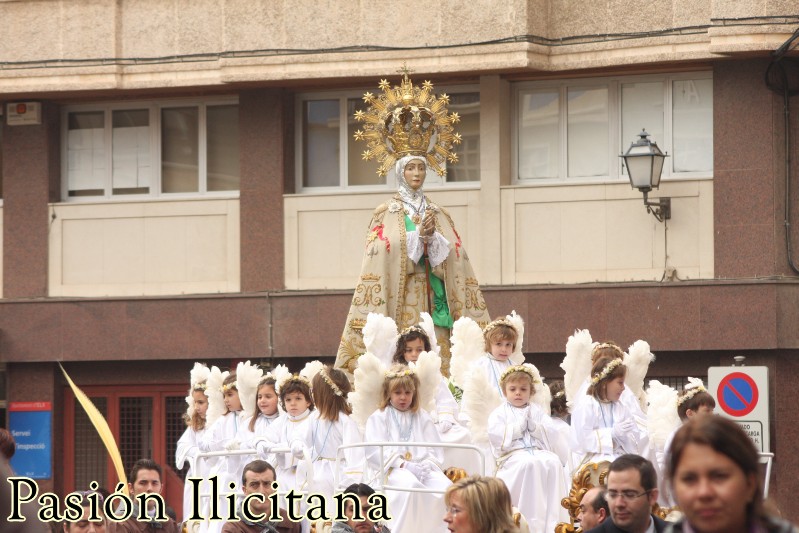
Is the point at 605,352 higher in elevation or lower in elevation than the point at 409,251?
lower

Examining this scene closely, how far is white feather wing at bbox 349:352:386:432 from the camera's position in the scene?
13258mm

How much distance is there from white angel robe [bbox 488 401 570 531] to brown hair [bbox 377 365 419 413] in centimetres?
59

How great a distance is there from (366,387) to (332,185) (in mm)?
11595

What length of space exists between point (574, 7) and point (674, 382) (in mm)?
4674

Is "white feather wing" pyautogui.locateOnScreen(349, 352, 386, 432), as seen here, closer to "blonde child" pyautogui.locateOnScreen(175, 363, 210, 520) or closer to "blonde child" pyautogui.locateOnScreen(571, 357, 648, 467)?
"blonde child" pyautogui.locateOnScreen(571, 357, 648, 467)

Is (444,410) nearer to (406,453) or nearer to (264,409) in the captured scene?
(406,453)

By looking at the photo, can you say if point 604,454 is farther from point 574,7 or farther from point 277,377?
point 574,7

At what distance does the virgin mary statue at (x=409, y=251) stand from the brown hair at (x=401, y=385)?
9.81 ft

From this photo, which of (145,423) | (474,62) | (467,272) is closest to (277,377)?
(467,272)

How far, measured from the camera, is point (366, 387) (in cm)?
1331

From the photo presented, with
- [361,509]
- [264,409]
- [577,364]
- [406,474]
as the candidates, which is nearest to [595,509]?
[361,509]

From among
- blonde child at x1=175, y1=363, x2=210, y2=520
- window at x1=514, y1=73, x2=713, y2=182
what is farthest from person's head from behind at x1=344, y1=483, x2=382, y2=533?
window at x1=514, y1=73, x2=713, y2=182

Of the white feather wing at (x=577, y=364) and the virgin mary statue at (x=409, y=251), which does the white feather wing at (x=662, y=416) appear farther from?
the virgin mary statue at (x=409, y=251)

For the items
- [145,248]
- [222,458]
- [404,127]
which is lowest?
[222,458]
